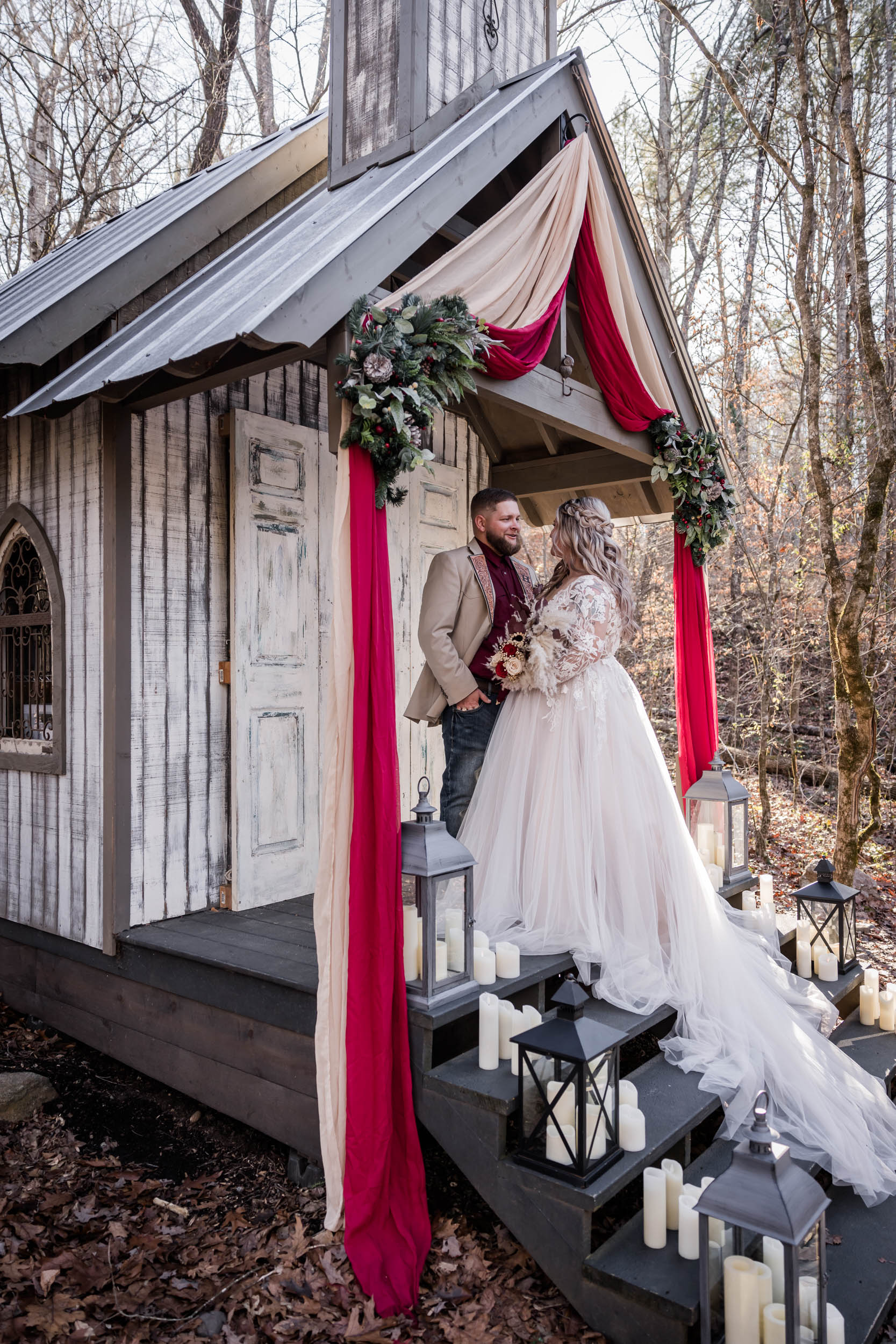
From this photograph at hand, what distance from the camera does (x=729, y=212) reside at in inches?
457

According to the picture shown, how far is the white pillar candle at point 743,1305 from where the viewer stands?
2.38 m

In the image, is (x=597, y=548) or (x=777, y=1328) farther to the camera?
(x=597, y=548)

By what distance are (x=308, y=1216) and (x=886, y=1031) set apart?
2886 mm

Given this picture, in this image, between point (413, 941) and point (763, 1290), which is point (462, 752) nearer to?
point (413, 941)

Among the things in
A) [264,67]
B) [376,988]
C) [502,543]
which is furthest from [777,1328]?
[264,67]

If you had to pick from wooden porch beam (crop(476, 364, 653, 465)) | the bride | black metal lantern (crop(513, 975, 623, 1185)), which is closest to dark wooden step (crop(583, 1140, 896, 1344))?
the bride

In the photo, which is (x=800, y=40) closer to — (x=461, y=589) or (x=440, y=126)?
(x=440, y=126)

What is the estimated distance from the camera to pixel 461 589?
4.48m

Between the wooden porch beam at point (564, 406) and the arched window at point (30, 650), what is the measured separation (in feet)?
8.25

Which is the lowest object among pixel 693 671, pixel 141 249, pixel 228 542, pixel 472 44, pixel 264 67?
pixel 693 671

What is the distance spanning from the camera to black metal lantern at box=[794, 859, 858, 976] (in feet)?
15.4

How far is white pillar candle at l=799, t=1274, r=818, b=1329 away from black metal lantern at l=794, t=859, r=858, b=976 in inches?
96.5

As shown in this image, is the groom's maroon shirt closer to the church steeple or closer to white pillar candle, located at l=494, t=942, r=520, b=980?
white pillar candle, located at l=494, t=942, r=520, b=980

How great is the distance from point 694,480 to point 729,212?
778cm
